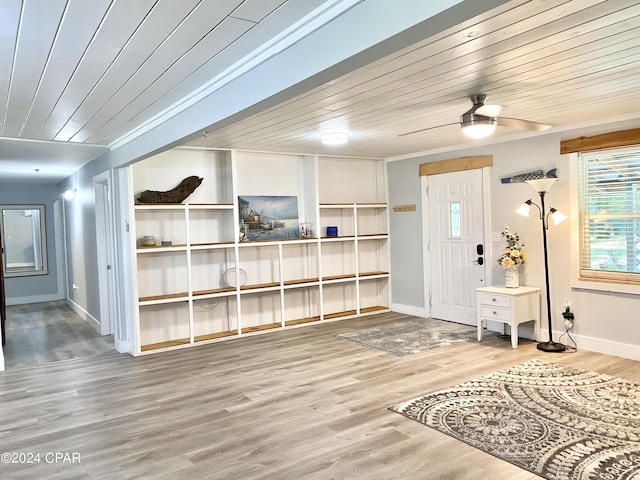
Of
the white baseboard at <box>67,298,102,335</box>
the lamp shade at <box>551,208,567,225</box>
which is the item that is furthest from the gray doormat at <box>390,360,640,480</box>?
the white baseboard at <box>67,298,102,335</box>

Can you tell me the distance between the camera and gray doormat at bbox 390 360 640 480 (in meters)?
2.69

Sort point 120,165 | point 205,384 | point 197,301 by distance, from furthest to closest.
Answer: point 197,301 → point 120,165 → point 205,384

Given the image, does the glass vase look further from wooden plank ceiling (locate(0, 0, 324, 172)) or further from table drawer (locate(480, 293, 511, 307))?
wooden plank ceiling (locate(0, 0, 324, 172))

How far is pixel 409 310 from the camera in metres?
6.95

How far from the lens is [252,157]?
623 cm

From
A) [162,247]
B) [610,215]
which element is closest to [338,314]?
[162,247]

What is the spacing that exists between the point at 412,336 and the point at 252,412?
261 centimetres

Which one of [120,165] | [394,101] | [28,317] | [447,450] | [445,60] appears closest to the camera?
[445,60]

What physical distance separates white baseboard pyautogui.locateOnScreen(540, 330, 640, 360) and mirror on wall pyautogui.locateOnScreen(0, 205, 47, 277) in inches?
358

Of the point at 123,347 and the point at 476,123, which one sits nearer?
the point at 476,123

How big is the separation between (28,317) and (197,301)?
3689mm

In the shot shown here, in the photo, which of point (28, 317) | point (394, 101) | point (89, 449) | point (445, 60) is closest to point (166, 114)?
point (394, 101)

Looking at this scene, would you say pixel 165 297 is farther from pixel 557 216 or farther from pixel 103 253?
pixel 557 216

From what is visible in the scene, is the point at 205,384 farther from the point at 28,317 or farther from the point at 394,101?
the point at 28,317
